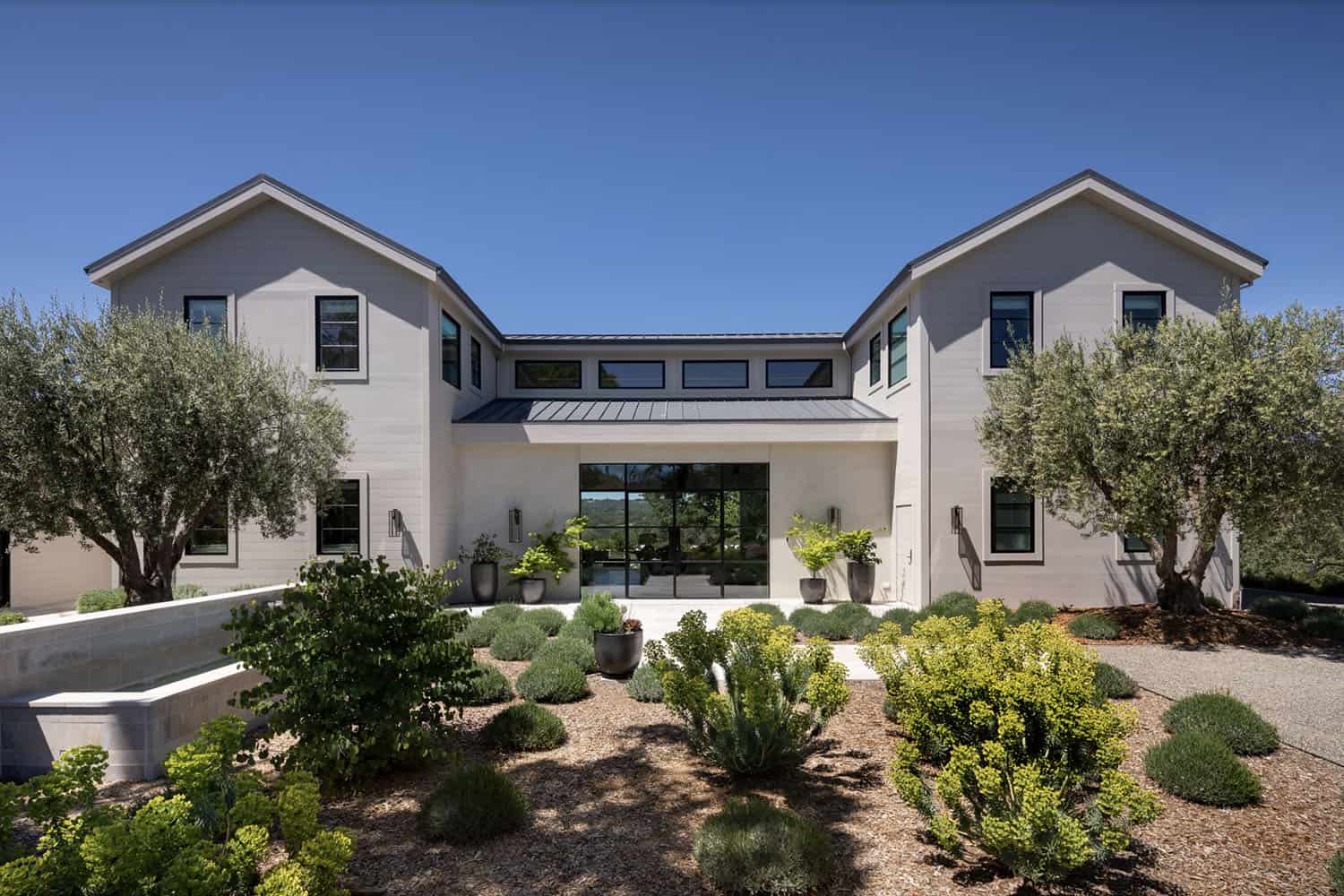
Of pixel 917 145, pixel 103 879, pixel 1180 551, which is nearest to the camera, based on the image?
pixel 103 879

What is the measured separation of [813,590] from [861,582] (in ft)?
3.75

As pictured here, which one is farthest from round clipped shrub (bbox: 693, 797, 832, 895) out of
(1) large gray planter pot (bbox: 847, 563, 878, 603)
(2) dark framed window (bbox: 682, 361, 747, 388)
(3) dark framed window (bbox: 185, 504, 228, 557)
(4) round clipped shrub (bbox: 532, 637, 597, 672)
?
(2) dark framed window (bbox: 682, 361, 747, 388)

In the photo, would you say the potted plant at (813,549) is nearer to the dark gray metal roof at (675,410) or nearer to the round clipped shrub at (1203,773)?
the dark gray metal roof at (675,410)

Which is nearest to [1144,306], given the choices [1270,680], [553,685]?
[1270,680]

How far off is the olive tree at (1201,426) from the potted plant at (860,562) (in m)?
4.40

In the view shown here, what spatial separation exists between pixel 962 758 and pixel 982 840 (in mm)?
479

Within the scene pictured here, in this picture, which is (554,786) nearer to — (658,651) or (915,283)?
(658,651)

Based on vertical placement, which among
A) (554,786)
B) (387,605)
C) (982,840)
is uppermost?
(387,605)

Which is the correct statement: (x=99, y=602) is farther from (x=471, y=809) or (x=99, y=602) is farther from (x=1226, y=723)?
(x=1226, y=723)

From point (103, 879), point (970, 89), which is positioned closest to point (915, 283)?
point (970, 89)

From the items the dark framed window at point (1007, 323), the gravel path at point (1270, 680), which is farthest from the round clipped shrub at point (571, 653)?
the dark framed window at point (1007, 323)

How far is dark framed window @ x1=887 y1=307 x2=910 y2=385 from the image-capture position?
48.9 feet

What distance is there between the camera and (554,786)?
16.8 ft

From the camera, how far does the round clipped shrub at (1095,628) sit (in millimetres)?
10922
